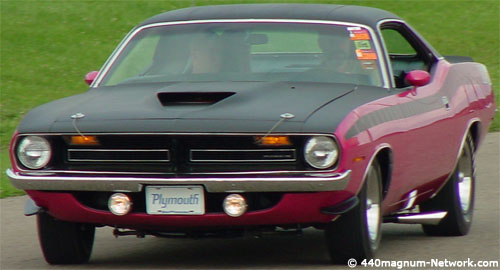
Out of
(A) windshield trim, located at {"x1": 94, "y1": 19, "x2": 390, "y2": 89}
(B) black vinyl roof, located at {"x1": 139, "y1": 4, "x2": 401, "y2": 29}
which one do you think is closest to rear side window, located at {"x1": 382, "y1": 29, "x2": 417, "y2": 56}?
(B) black vinyl roof, located at {"x1": 139, "y1": 4, "x2": 401, "y2": 29}

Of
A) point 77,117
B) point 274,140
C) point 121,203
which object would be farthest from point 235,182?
point 77,117

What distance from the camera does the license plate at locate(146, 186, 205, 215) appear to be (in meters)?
6.03

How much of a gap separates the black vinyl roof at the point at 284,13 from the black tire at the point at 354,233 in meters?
1.40

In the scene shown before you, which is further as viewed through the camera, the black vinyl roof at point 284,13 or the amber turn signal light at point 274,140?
the black vinyl roof at point 284,13

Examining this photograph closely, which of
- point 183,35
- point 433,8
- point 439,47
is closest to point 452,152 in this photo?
point 183,35

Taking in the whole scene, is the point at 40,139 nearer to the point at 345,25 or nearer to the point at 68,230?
the point at 68,230

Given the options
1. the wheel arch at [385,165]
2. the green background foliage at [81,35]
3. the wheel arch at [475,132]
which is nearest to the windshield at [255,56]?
the wheel arch at [385,165]

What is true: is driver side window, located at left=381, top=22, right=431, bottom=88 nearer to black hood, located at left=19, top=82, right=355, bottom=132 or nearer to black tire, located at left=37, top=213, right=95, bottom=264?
black hood, located at left=19, top=82, right=355, bottom=132

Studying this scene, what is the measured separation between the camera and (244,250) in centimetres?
730

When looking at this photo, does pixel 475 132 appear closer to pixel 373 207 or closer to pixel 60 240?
pixel 373 207

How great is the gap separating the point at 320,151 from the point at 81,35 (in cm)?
1934

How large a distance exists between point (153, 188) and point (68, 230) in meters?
0.84

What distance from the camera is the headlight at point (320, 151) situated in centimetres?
595

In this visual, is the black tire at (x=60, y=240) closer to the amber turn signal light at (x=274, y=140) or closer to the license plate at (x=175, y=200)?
the license plate at (x=175, y=200)
